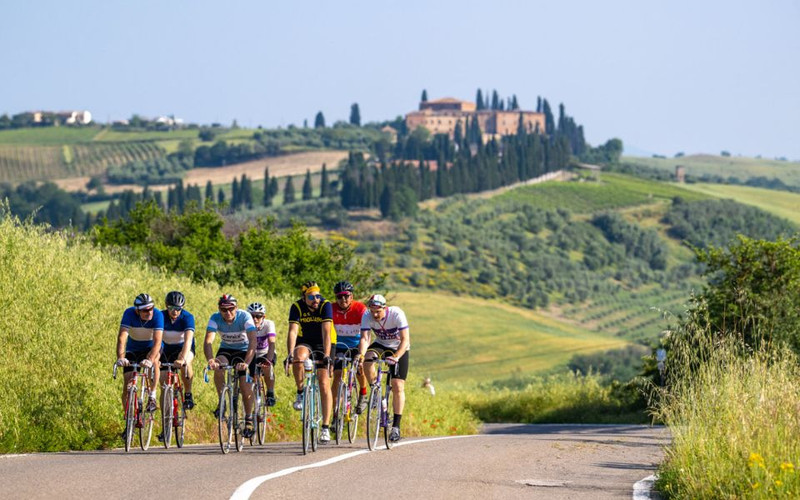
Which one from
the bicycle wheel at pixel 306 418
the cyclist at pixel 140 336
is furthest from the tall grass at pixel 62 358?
the bicycle wheel at pixel 306 418

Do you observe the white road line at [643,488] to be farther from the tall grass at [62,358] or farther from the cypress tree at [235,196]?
the cypress tree at [235,196]

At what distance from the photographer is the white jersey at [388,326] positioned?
48.8ft

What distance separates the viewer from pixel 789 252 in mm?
33562

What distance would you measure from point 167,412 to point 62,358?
2.41 m

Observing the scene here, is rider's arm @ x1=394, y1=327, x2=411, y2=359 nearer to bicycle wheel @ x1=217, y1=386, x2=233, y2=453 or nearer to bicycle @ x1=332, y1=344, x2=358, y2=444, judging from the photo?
bicycle @ x1=332, y1=344, x2=358, y2=444

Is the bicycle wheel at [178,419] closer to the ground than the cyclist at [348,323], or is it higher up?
closer to the ground

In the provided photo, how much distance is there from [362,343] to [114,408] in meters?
3.67

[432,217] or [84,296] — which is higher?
[84,296]

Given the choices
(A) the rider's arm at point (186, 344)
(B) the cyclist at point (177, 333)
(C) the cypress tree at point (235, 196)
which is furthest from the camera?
(C) the cypress tree at point (235, 196)

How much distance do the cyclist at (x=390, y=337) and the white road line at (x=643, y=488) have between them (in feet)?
11.5

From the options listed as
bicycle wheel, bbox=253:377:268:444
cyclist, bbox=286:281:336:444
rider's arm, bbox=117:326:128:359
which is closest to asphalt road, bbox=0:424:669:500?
bicycle wheel, bbox=253:377:268:444

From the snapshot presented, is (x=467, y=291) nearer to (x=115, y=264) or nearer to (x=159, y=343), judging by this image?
(x=115, y=264)

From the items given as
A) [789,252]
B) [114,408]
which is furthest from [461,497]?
[789,252]

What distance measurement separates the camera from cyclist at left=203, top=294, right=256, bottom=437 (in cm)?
1510
